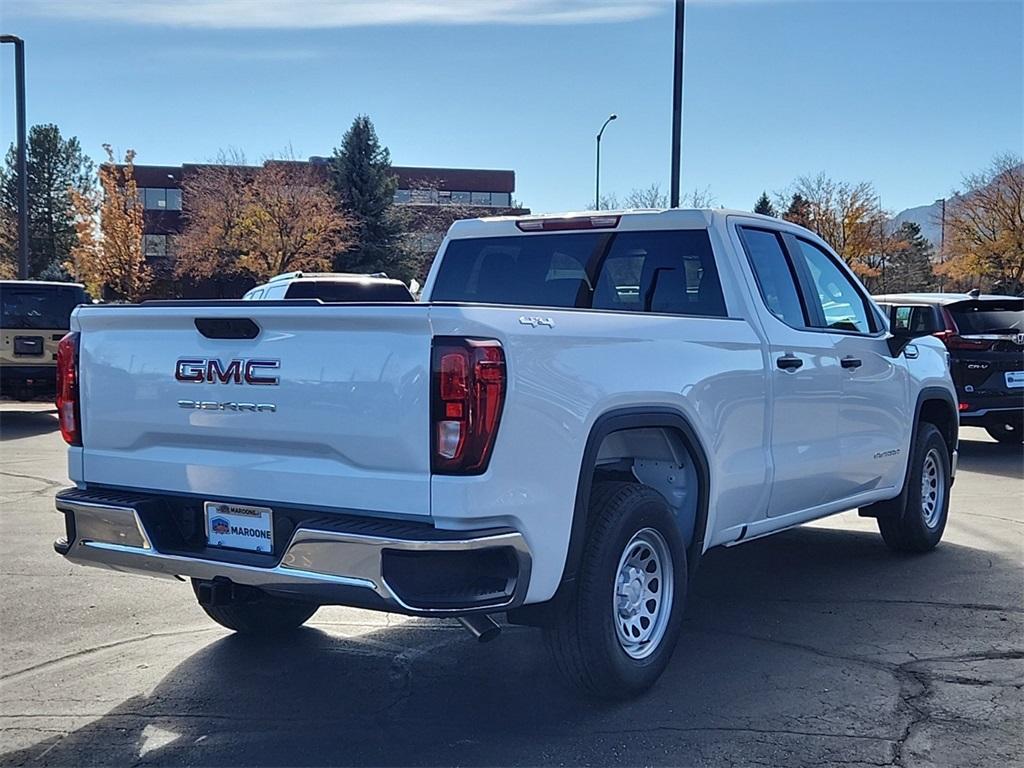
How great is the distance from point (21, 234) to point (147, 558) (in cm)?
1951

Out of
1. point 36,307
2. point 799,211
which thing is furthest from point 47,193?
point 36,307

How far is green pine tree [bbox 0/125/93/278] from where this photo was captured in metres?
55.8

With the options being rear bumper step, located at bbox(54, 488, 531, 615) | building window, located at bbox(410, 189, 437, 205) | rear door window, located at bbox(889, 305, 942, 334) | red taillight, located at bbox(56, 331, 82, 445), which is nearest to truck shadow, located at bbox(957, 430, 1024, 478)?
rear door window, located at bbox(889, 305, 942, 334)

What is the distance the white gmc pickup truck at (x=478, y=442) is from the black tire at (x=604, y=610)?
0.4 inches

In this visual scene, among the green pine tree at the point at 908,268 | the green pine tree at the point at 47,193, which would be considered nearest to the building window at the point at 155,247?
the green pine tree at the point at 47,193

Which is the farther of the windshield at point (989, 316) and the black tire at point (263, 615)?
the windshield at point (989, 316)

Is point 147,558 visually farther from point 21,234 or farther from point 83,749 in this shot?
point 21,234

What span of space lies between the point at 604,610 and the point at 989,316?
9778 mm

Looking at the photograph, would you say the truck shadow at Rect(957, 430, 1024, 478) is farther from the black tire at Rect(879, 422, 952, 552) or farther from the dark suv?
the black tire at Rect(879, 422, 952, 552)

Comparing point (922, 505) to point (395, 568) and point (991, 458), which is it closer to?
point (395, 568)

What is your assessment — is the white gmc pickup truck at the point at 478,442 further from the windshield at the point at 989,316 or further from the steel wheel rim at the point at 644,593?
the windshield at the point at 989,316

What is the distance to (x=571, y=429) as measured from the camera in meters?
3.92

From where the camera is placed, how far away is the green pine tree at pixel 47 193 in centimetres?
5584

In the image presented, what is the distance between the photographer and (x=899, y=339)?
21.2 ft
